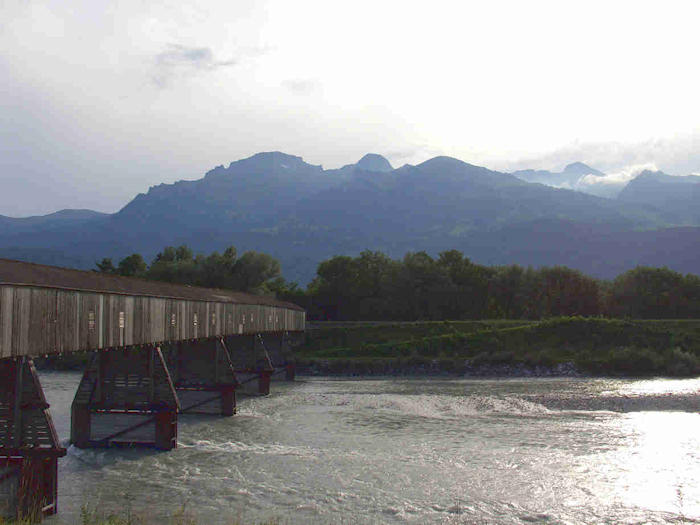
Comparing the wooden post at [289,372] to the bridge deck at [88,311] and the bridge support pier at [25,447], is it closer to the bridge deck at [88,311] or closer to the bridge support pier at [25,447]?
the bridge deck at [88,311]

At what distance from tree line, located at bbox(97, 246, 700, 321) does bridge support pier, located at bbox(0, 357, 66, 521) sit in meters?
63.3

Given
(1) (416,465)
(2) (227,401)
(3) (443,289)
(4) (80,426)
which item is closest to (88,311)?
(4) (80,426)

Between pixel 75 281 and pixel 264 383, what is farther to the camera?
pixel 264 383

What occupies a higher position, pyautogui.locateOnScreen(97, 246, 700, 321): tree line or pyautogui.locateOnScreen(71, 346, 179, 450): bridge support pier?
pyautogui.locateOnScreen(97, 246, 700, 321): tree line

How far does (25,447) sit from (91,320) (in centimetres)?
503

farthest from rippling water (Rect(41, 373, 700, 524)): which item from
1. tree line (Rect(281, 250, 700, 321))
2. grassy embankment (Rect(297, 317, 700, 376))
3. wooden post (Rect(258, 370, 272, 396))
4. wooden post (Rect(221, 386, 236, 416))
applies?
tree line (Rect(281, 250, 700, 321))

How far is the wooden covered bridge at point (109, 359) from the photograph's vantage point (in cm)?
1571

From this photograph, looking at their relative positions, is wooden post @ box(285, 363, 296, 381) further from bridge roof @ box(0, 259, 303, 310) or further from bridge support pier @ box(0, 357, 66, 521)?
bridge support pier @ box(0, 357, 66, 521)

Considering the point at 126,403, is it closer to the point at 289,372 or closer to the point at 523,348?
the point at 289,372

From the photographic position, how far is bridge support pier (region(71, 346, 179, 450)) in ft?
78.9

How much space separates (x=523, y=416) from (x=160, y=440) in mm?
17072

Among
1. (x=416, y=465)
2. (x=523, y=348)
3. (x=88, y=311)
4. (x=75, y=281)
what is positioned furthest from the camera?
(x=523, y=348)

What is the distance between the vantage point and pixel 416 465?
21.2 metres

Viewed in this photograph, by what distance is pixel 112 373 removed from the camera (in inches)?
966
